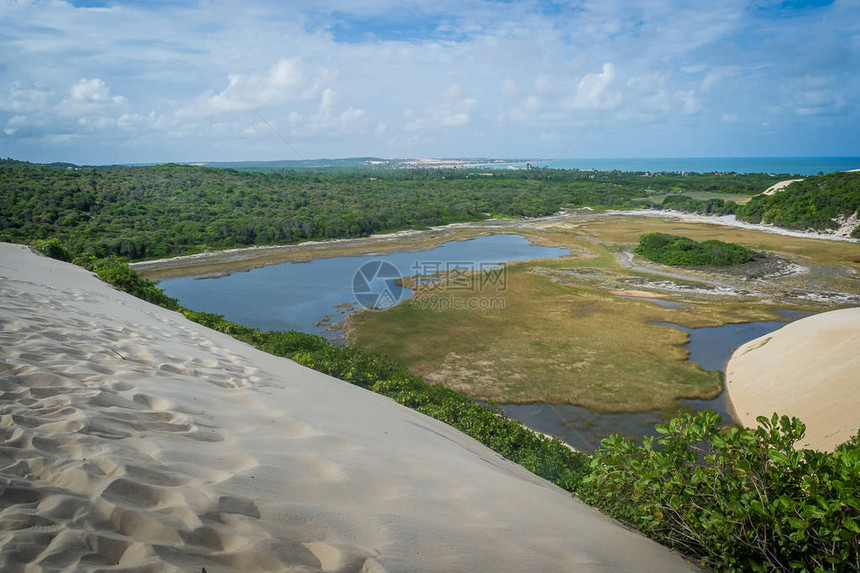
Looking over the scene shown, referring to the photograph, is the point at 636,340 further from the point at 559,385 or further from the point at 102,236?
the point at 102,236

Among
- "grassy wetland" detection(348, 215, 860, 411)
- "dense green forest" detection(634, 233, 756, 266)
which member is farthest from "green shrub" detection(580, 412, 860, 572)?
"dense green forest" detection(634, 233, 756, 266)

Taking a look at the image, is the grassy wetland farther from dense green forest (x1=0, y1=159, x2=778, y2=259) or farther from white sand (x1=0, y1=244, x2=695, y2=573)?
dense green forest (x1=0, y1=159, x2=778, y2=259)

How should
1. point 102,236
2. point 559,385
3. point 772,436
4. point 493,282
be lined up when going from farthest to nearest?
point 102,236
point 493,282
point 559,385
point 772,436

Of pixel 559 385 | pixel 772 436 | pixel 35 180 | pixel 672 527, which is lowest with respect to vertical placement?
pixel 559 385

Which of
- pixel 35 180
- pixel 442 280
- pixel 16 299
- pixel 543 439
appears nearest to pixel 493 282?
pixel 442 280

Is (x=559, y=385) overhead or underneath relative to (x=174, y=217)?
underneath
